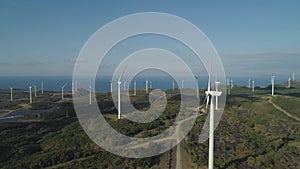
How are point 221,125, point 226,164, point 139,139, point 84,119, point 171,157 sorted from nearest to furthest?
point 226,164, point 171,157, point 139,139, point 221,125, point 84,119

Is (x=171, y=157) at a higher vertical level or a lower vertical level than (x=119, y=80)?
lower

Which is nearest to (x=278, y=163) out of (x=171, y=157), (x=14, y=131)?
(x=171, y=157)

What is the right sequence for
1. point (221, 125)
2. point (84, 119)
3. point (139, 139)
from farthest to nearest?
1. point (84, 119)
2. point (221, 125)
3. point (139, 139)

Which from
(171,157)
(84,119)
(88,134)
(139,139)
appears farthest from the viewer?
(84,119)

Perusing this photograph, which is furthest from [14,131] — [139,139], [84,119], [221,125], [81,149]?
[221,125]

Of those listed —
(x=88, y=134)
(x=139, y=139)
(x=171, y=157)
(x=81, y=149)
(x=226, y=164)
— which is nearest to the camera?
(x=226, y=164)

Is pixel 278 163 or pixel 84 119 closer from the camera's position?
pixel 278 163

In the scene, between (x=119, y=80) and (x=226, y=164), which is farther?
(x=119, y=80)

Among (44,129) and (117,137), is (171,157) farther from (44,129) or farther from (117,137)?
(44,129)

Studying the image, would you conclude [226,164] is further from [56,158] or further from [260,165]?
[56,158]
